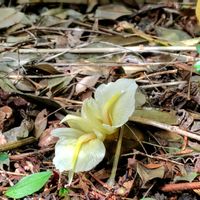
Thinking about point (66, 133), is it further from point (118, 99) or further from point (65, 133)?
point (118, 99)

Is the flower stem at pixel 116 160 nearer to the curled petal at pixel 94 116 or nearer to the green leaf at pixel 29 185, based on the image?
the curled petal at pixel 94 116

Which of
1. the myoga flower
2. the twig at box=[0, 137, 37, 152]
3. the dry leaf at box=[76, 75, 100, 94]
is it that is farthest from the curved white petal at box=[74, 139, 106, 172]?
the dry leaf at box=[76, 75, 100, 94]

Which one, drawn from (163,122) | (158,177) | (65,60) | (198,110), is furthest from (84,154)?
(65,60)

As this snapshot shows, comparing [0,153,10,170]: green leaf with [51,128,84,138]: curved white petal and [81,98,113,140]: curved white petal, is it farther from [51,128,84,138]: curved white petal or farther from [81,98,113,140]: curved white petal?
[81,98,113,140]: curved white petal

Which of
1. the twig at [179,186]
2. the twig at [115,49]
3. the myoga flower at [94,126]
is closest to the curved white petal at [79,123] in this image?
the myoga flower at [94,126]

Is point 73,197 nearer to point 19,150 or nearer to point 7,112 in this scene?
point 19,150

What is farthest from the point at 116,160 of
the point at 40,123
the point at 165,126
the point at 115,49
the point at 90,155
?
the point at 115,49
